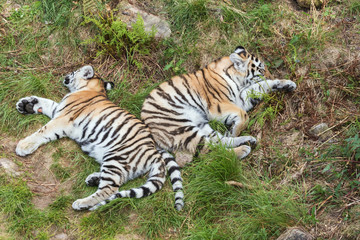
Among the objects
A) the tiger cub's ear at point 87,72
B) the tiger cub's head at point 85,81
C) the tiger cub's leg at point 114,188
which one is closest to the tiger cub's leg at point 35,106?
the tiger cub's head at point 85,81

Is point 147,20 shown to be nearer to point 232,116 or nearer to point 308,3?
point 232,116

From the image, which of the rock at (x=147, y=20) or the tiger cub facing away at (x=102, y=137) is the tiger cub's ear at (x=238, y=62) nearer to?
the rock at (x=147, y=20)

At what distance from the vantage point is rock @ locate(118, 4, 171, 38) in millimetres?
5859

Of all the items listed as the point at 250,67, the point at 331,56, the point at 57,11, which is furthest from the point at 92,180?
the point at 331,56

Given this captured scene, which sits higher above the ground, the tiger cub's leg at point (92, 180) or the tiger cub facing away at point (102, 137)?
the tiger cub facing away at point (102, 137)

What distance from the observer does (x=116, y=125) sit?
4.77 m

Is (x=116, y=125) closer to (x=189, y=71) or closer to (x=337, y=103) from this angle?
(x=189, y=71)

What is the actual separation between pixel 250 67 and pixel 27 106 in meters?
3.06

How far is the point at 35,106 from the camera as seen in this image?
514 centimetres

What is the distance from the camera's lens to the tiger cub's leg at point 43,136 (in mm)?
4723

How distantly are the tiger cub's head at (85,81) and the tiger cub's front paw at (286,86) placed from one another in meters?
2.30

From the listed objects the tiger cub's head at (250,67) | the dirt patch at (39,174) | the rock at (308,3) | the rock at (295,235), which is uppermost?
the rock at (308,3)

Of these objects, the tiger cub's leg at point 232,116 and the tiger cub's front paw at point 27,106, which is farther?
the tiger cub's front paw at point 27,106

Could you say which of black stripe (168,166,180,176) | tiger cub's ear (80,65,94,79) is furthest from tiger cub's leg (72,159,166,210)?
tiger cub's ear (80,65,94,79)
